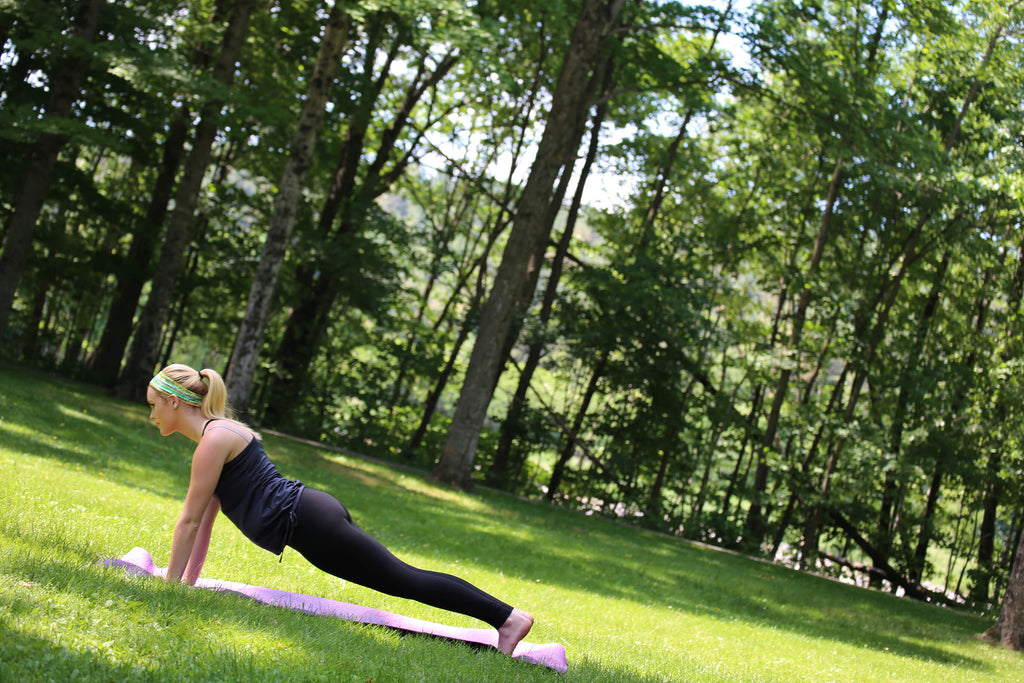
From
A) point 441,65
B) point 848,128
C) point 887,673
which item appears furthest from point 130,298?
Answer: point 887,673

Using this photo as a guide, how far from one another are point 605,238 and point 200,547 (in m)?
22.2

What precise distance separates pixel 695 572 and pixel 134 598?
34.6 ft

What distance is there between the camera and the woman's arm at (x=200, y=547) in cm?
495

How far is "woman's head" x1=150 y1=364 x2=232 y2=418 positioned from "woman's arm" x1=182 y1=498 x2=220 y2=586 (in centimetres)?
62

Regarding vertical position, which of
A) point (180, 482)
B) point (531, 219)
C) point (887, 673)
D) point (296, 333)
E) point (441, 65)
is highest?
point (441, 65)

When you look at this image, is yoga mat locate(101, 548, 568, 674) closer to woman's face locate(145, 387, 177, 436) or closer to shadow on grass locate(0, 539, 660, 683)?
shadow on grass locate(0, 539, 660, 683)

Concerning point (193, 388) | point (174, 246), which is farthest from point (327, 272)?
point (193, 388)

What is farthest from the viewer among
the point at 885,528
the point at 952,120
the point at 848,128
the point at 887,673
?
the point at 885,528

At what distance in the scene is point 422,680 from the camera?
4.04 metres

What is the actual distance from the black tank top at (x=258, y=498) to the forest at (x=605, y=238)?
35.2ft

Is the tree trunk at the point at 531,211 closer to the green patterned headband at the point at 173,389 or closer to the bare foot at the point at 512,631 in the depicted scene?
the bare foot at the point at 512,631

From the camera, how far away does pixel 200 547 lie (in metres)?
5.05

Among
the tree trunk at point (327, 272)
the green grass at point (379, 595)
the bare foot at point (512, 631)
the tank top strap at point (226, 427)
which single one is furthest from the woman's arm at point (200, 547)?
the tree trunk at point (327, 272)

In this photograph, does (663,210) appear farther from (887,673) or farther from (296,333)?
(887,673)
